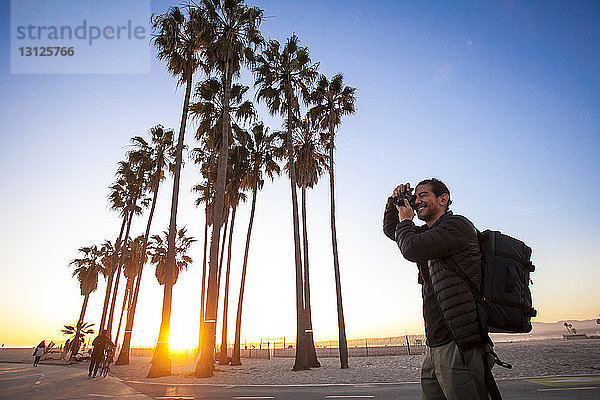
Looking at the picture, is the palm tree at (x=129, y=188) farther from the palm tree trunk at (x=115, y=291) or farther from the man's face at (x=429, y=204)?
the man's face at (x=429, y=204)

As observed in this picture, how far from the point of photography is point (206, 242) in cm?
3067

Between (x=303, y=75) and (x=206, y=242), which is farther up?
(x=303, y=75)

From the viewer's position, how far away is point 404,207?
9.73 ft

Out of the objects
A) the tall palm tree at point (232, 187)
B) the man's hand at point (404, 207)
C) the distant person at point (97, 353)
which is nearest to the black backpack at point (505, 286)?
the man's hand at point (404, 207)

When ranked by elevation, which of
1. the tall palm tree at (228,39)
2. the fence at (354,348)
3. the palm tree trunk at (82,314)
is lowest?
the fence at (354,348)

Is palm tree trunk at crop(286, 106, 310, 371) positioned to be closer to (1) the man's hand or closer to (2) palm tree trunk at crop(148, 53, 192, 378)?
(2) palm tree trunk at crop(148, 53, 192, 378)

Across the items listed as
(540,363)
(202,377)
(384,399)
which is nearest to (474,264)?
(384,399)

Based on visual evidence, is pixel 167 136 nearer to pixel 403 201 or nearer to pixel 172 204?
pixel 172 204

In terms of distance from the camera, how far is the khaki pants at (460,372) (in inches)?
91.9

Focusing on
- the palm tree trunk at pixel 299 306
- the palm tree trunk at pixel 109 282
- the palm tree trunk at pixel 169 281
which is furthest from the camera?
the palm tree trunk at pixel 109 282

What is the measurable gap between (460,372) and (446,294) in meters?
0.47

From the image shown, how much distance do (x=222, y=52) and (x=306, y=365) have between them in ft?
56.6

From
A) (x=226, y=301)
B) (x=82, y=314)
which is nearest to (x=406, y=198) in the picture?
(x=226, y=301)

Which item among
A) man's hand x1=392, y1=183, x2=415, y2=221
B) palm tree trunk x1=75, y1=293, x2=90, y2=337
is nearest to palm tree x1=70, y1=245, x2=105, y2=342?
palm tree trunk x1=75, y1=293, x2=90, y2=337
